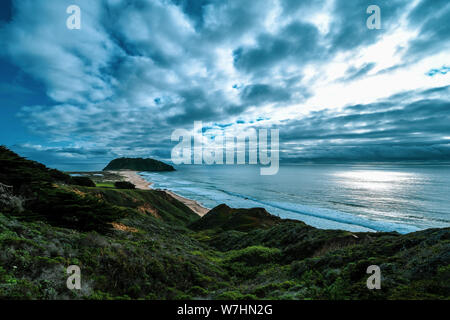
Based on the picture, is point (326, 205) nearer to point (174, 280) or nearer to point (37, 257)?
point (174, 280)

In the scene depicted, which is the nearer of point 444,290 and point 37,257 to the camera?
point 444,290

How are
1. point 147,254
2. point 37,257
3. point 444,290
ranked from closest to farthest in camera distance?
1. point 444,290
2. point 37,257
3. point 147,254

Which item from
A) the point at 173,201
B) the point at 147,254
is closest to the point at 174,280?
the point at 147,254

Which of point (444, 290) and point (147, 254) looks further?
point (147, 254)

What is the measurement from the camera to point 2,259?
5906mm

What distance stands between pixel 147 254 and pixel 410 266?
1072cm

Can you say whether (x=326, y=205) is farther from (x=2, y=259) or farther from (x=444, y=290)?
(x=2, y=259)

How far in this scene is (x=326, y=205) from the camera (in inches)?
2217

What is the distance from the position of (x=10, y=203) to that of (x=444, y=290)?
61.3ft

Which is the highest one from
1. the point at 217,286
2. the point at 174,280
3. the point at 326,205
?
the point at 174,280

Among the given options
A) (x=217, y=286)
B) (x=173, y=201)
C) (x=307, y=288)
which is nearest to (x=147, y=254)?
(x=217, y=286)

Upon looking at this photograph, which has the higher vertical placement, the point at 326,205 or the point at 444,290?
the point at 444,290
